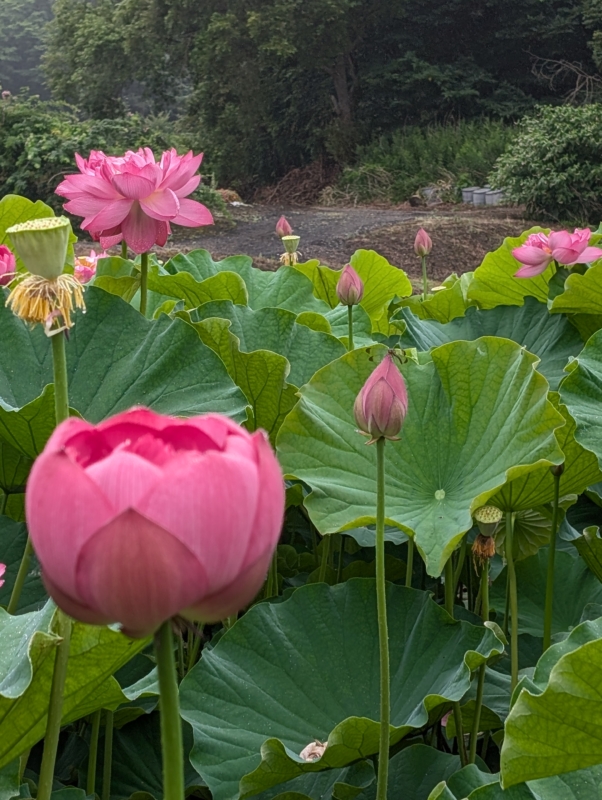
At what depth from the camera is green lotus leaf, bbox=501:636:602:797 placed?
399 mm

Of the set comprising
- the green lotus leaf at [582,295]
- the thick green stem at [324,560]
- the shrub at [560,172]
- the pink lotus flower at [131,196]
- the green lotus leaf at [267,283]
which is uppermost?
the pink lotus flower at [131,196]

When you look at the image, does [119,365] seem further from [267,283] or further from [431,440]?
[267,283]

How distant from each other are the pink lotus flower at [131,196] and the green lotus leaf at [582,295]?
1.46 ft

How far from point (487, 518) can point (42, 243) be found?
41 cm

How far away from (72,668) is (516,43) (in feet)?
42.1

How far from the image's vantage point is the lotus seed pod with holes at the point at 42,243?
426 mm

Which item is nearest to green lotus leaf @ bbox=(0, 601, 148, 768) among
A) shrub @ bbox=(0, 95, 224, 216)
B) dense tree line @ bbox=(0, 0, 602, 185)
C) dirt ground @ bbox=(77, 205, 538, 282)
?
dirt ground @ bbox=(77, 205, 538, 282)

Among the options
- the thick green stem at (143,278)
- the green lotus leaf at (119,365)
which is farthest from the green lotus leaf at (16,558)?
the thick green stem at (143,278)

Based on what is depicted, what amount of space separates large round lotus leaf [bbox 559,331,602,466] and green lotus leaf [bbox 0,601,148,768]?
389mm

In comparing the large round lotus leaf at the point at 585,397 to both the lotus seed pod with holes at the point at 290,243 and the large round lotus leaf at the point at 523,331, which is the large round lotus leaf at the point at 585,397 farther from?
the lotus seed pod with holes at the point at 290,243

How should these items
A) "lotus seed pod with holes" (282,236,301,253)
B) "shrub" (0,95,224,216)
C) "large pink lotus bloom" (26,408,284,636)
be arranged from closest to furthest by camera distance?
"large pink lotus bloom" (26,408,284,636) < "lotus seed pod with holes" (282,236,301,253) < "shrub" (0,95,224,216)

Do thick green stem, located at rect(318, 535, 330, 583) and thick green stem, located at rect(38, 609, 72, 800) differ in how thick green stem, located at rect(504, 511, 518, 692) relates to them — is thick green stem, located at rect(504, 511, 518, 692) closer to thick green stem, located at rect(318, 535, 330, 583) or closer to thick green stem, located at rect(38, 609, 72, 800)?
thick green stem, located at rect(318, 535, 330, 583)

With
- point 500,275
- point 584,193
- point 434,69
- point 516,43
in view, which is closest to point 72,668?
point 500,275

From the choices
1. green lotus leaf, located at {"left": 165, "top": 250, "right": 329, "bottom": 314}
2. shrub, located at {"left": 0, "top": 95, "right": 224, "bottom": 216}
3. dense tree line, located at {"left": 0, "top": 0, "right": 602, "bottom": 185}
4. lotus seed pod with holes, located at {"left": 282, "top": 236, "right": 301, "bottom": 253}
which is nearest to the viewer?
green lotus leaf, located at {"left": 165, "top": 250, "right": 329, "bottom": 314}
